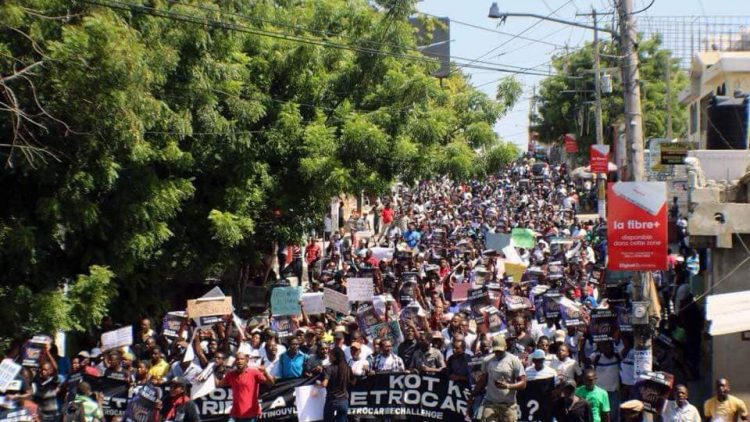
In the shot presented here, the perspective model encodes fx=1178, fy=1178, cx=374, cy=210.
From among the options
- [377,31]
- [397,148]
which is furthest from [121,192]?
[377,31]

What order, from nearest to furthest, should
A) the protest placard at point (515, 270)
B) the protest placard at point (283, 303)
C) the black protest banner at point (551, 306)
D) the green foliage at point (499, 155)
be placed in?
the black protest banner at point (551, 306) → the protest placard at point (283, 303) → the protest placard at point (515, 270) → the green foliage at point (499, 155)

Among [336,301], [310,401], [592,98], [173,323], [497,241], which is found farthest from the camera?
[592,98]

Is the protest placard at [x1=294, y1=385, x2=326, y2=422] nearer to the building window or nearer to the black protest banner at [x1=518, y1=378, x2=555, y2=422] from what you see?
the black protest banner at [x1=518, y1=378, x2=555, y2=422]

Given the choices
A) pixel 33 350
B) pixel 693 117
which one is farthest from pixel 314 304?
pixel 693 117

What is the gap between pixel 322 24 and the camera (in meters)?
22.2

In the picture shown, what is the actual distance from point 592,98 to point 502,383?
4765 cm

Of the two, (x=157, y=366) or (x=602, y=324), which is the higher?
(x=602, y=324)

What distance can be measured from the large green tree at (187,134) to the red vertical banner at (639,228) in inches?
245

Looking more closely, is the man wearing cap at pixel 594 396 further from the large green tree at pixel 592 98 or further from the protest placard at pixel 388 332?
the large green tree at pixel 592 98

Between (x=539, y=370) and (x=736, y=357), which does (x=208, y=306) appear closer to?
(x=539, y=370)

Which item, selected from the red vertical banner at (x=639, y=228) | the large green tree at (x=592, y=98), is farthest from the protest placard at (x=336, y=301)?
the large green tree at (x=592, y=98)

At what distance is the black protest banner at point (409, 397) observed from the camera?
13.9 metres

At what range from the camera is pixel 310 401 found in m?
14.4

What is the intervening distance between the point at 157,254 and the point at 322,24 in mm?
6025
